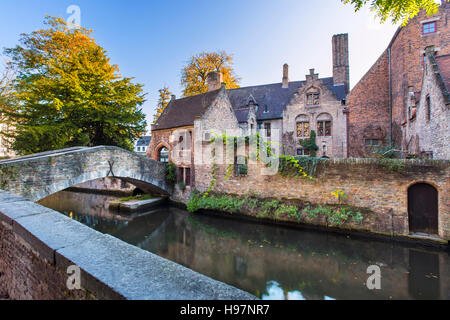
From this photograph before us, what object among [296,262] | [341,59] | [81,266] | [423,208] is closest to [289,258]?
[296,262]

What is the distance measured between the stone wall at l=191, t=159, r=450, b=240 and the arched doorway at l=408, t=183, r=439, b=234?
0.21 m

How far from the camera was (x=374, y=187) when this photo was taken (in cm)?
807

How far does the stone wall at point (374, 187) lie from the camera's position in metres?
→ 7.08

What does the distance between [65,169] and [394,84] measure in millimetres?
20782

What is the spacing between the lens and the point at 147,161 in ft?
41.0

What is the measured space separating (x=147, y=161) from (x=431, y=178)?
12.9 metres

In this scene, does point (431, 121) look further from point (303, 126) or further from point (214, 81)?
point (214, 81)

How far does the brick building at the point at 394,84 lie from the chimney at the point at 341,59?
289 centimetres

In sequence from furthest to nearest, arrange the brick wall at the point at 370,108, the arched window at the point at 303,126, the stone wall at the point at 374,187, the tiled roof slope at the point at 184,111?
the arched window at the point at 303,126, the brick wall at the point at 370,108, the tiled roof slope at the point at 184,111, the stone wall at the point at 374,187

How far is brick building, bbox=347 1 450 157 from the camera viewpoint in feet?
43.2

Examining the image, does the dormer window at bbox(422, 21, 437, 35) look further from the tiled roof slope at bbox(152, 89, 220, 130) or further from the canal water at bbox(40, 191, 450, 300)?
the canal water at bbox(40, 191, 450, 300)

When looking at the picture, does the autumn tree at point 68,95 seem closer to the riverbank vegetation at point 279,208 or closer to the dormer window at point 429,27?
the riverbank vegetation at point 279,208

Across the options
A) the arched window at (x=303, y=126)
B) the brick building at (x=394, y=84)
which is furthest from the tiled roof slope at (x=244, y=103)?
the brick building at (x=394, y=84)
